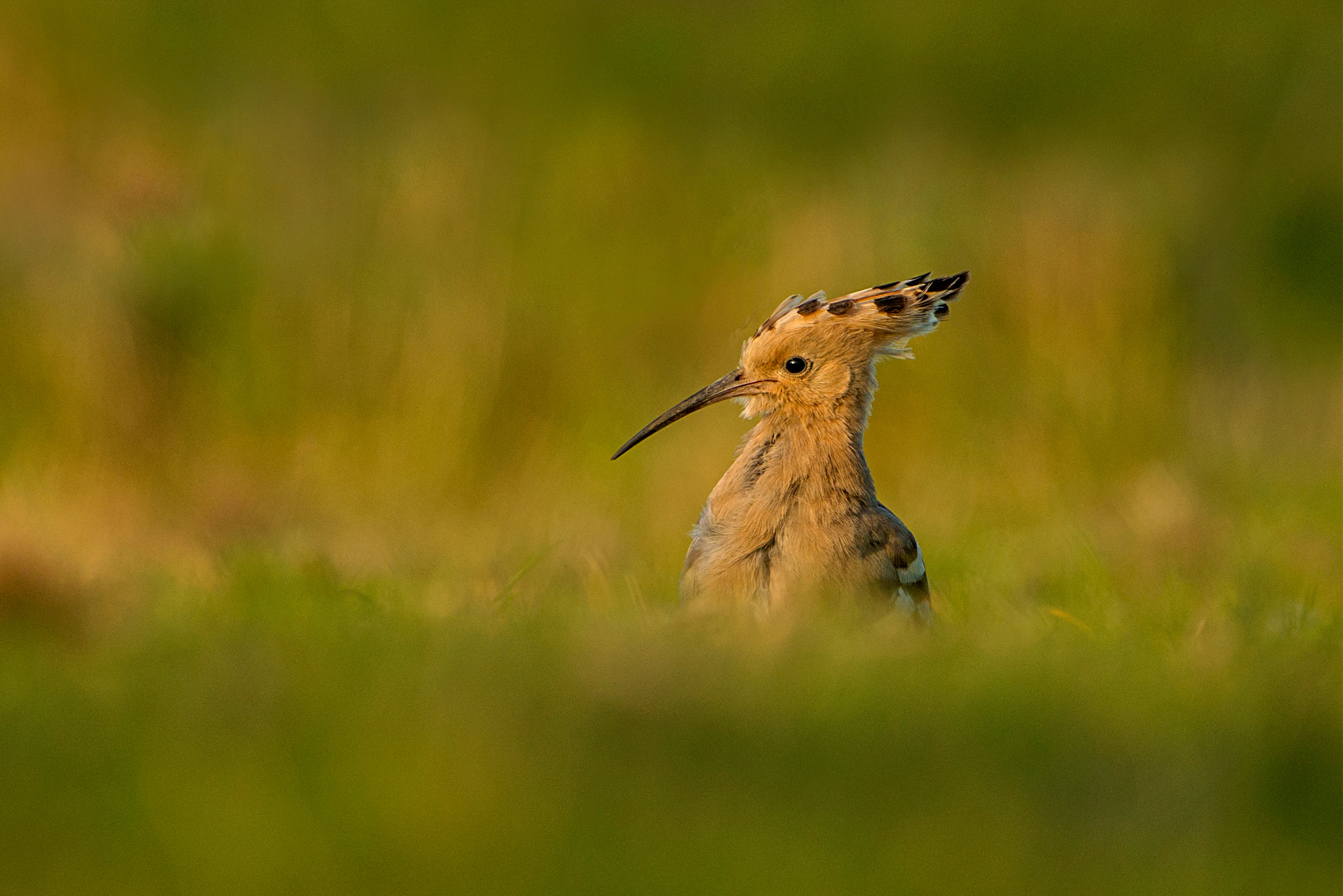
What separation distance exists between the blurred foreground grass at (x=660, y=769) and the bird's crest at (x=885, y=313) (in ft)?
3.35

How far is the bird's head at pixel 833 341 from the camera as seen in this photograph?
3.39 m

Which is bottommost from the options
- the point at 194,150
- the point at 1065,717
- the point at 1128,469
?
the point at 1065,717

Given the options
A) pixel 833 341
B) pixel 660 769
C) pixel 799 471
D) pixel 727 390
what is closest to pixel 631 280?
pixel 727 390

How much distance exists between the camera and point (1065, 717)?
87.9 inches

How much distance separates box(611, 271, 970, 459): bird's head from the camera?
3387 mm

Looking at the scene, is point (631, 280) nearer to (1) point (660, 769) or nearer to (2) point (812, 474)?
(2) point (812, 474)

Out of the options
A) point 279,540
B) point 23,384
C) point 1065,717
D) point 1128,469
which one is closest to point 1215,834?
point 1065,717

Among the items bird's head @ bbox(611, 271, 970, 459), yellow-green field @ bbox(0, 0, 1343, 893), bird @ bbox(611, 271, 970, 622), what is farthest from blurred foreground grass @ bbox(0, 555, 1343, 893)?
yellow-green field @ bbox(0, 0, 1343, 893)

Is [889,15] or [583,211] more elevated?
[889,15]

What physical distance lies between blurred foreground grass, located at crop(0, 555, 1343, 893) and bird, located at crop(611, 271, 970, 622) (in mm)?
585

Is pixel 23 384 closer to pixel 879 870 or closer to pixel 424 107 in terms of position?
pixel 424 107

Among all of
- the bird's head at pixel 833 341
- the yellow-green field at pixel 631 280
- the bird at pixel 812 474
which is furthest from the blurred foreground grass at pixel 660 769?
the yellow-green field at pixel 631 280

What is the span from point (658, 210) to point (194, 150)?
2196 mm

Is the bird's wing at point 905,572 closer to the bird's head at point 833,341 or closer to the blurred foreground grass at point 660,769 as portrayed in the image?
the bird's head at point 833,341
